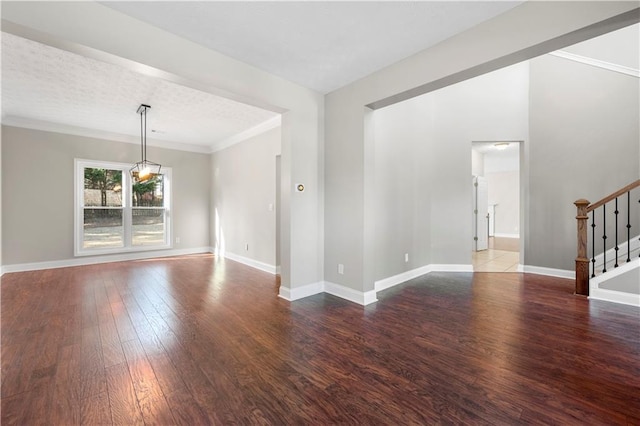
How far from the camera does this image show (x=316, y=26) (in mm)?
2414

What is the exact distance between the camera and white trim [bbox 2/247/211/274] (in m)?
4.98

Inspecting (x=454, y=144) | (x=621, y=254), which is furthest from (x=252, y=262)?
(x=621, y=254)

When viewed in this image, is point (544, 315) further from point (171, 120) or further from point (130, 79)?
point (171, 120)

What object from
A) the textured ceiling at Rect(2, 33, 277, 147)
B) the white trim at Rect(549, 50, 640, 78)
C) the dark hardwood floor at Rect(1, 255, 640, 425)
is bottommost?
the dark hardwood floor at Rect(1, 255, 640, 425)

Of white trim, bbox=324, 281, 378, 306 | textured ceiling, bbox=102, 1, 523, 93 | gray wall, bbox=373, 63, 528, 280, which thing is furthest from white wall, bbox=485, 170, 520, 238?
textured ceiling, bbox=102, 1, 523, 93

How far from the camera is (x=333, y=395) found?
173 centimetres

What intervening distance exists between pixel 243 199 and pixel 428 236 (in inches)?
151

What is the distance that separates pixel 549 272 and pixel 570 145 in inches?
86.1

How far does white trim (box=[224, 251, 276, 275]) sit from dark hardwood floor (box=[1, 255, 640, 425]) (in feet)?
4.34

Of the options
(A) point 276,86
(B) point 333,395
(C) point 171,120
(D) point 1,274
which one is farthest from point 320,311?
(D) point 1,274

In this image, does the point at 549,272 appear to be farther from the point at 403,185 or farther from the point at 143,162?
the point at 143,162

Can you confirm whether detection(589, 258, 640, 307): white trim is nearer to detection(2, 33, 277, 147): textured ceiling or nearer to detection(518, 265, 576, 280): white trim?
detection(518, 265, 576, 280): white trim

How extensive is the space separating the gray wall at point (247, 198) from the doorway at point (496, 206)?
398 cm

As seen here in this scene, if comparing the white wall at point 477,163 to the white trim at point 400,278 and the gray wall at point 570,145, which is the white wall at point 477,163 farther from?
the white trim at point 400,278
